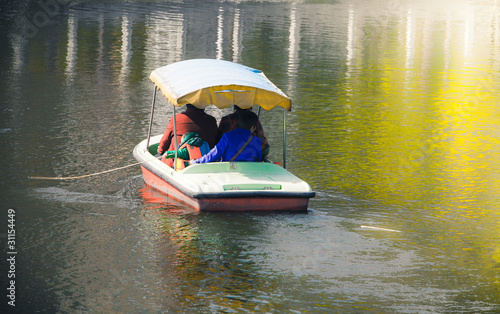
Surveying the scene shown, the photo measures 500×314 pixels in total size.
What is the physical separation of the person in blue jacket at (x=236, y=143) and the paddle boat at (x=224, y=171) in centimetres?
20

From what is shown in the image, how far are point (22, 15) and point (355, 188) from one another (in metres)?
34.2

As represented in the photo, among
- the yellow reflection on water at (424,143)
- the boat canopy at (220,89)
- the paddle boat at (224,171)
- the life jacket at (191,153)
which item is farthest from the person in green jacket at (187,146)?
the yellow reflection on water at (424,143)

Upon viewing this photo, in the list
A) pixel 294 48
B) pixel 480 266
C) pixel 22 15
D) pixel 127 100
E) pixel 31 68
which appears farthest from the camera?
pixel 22 15

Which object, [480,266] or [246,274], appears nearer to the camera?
[246,274]

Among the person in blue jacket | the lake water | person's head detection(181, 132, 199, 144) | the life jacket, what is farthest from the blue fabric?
the lake water

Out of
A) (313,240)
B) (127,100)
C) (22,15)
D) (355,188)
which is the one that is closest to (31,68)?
(127,100)

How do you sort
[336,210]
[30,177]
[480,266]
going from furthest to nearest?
[30,177] → [336,210] → [480,266]

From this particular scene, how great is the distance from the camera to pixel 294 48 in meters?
31.0

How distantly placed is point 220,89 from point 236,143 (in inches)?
34.0

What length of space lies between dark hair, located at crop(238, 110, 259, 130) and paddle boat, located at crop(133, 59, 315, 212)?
141 millimetres

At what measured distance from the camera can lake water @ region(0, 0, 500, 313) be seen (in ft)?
24.0

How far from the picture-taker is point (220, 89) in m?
9.95

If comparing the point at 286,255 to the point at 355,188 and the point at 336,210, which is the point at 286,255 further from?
the point at 355,188

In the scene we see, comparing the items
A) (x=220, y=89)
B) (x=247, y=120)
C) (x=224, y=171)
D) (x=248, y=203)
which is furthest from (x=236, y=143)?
(x=248, y=203)
